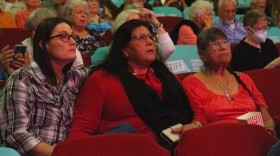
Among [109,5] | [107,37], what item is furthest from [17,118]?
[109,5]

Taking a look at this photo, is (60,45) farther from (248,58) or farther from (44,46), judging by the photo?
(248,58)

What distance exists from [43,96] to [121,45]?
1.70 feet

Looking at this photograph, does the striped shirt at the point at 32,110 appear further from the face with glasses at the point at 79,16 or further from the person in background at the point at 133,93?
the face with glasses at the point at 79,16

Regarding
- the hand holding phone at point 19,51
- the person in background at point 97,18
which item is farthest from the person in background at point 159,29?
the person in background at point 97,18

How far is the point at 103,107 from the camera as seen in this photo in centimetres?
251

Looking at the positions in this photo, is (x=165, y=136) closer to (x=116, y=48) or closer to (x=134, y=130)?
(x=134, y=130)

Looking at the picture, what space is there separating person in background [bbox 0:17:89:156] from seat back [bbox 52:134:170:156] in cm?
33

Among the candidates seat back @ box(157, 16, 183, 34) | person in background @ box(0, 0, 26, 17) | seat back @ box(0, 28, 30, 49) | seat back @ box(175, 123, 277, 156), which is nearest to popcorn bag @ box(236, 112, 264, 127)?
seat back @ box(175, 123, 277, 156)

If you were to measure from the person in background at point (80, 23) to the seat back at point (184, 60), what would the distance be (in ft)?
2.07

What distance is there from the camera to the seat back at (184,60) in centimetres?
351

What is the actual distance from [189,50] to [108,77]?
1.19 meters

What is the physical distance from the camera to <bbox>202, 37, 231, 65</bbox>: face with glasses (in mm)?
2805

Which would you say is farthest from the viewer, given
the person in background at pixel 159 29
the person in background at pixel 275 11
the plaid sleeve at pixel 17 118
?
the person in background at pixel 275 11

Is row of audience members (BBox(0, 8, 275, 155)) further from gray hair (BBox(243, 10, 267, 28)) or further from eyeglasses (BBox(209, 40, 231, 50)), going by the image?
gray hair (BBox(243, 10, 267, 28))
